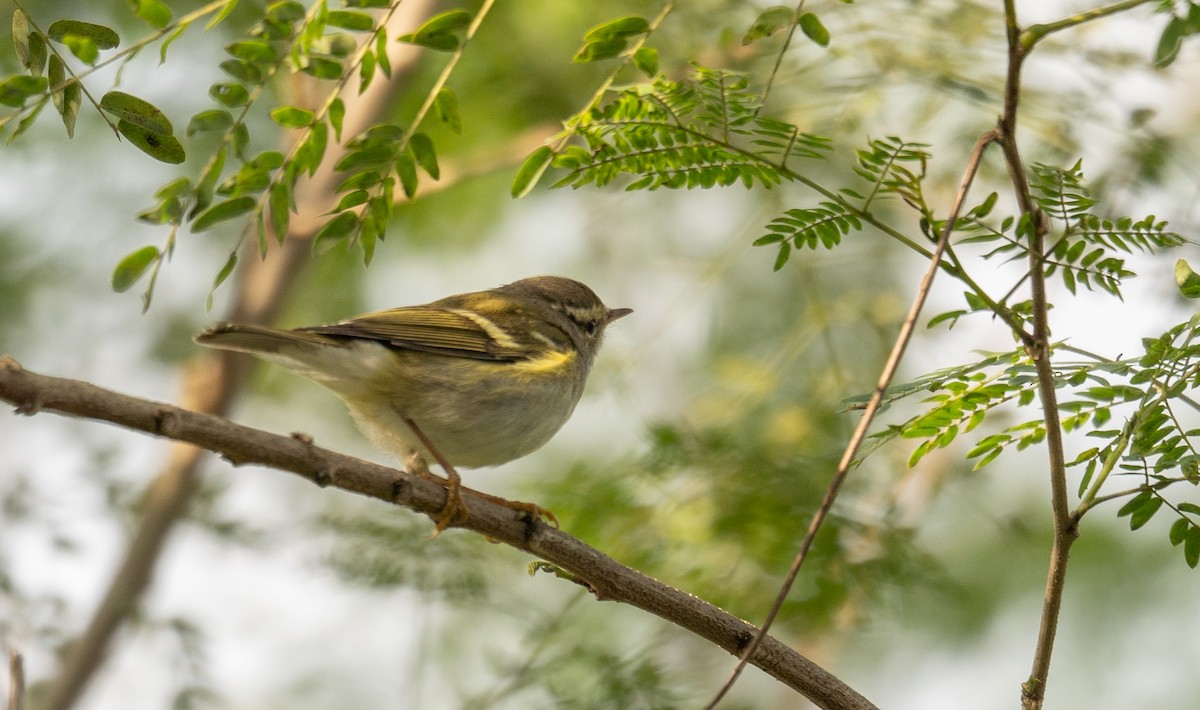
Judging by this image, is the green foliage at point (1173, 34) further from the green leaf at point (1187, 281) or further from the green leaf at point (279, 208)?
the green leaf at point (279, 208)

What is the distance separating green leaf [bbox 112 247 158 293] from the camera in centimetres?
231

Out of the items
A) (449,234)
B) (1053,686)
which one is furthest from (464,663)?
(1053,686)

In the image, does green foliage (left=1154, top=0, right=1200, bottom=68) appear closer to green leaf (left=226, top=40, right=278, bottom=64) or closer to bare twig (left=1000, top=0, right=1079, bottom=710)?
bare twig (left=1000, top=0, right=1079, bottom=710)

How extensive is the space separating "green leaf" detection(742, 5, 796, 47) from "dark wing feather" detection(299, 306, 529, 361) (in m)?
1.83

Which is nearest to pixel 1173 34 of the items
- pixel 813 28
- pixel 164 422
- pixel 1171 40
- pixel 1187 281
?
pixel 1171 40

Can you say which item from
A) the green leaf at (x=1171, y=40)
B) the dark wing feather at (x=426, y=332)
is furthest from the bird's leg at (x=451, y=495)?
the green leaf at (x=1171, y=40)

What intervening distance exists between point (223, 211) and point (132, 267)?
0.21 meters

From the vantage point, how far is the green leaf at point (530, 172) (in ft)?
7.91

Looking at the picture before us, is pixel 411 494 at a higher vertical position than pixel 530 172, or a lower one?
lower

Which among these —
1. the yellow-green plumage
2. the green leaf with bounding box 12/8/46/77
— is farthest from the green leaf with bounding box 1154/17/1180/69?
the yellow-green plumage

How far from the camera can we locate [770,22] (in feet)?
7.89

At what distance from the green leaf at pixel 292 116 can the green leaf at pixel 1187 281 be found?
1801 millimetres

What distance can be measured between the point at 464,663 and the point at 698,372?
7.41 feet

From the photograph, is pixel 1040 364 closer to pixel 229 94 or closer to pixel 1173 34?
pixel 1173 34
